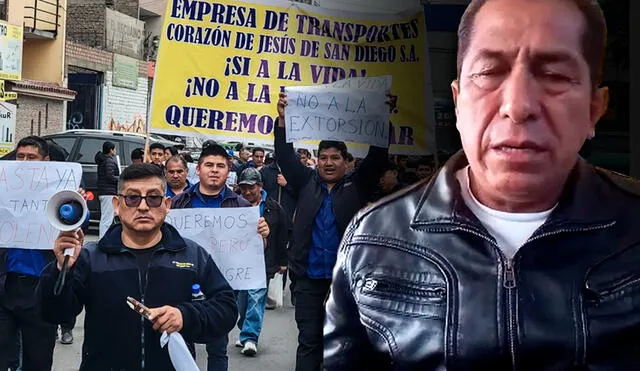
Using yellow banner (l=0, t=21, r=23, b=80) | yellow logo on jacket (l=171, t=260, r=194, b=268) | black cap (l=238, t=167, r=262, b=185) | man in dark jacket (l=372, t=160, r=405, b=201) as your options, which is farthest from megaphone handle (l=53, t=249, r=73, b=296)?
yellow banner (l=0, t=21, r=23, b=80)

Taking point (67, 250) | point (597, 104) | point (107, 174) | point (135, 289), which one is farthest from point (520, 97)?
point (107, 174)

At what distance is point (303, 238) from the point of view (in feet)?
18.6

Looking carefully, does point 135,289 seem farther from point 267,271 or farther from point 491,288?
point 267,271

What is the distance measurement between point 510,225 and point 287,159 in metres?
4.20

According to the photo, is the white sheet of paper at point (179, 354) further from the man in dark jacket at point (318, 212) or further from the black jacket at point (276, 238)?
the black jacket at point (276, 238)

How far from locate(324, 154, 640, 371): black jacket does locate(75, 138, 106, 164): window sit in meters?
12.6

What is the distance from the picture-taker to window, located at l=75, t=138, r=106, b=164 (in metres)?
13.7

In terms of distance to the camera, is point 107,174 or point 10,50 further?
point 10,50

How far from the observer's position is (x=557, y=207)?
62.1 inches

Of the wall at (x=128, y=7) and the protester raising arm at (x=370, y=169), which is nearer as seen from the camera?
the protester raising arm at (x=370, y=169)

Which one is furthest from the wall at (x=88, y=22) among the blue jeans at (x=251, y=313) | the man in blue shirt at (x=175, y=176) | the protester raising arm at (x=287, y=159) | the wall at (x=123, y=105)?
the protester raising arm at (x=287, y=159)

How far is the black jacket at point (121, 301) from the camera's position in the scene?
356 centimetres

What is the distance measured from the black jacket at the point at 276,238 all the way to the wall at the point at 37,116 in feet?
49.1

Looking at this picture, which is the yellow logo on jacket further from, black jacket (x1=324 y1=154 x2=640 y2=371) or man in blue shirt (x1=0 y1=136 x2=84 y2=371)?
black jacket (x1=324 y1=154 x2=640 y2=371)
